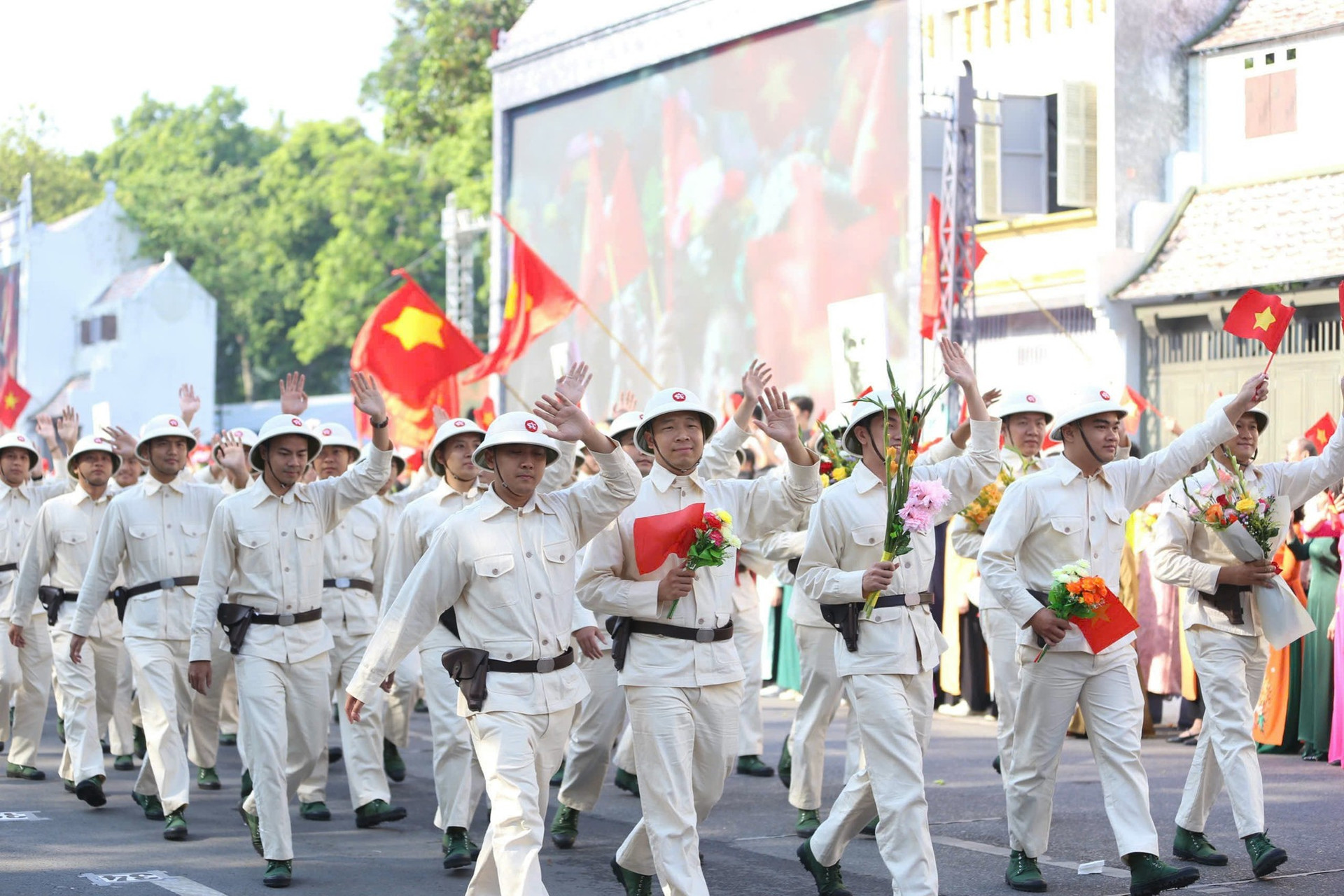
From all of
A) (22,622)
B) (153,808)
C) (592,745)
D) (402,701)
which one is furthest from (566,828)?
(22,622)

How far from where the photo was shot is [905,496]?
24.7ft

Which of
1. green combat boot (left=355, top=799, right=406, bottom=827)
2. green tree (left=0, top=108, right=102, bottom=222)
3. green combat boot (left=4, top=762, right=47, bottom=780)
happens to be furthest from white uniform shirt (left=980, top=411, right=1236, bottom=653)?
green tree (left=0, top=108, right=102, bottom=222)

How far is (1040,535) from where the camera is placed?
791 cm

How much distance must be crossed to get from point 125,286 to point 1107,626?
180 ft

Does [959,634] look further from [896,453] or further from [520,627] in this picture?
[520,627]

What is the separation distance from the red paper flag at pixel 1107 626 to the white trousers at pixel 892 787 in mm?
710

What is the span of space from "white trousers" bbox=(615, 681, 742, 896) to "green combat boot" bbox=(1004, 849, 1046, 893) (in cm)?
153

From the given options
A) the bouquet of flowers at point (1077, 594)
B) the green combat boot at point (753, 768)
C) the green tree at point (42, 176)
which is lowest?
the green combat boot at point (753, 768)

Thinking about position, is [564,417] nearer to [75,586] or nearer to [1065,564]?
[1065,564]

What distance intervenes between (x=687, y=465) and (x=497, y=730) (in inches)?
61.0

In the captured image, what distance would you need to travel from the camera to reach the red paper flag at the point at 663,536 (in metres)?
7.18

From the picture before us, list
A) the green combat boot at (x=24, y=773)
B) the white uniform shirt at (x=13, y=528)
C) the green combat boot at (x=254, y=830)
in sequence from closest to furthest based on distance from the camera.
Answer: the green combat boot at (x=254, y=830) → the green combat boot at (x=24, y=773) → the white uniform shirt at (x=13, y=528)

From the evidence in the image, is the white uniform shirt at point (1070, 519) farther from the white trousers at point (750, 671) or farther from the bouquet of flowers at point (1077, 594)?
the white trousers at point (750, 671)

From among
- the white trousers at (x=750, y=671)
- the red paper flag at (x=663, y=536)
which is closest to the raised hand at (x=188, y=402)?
the white trousers at (x=750, y=671)
